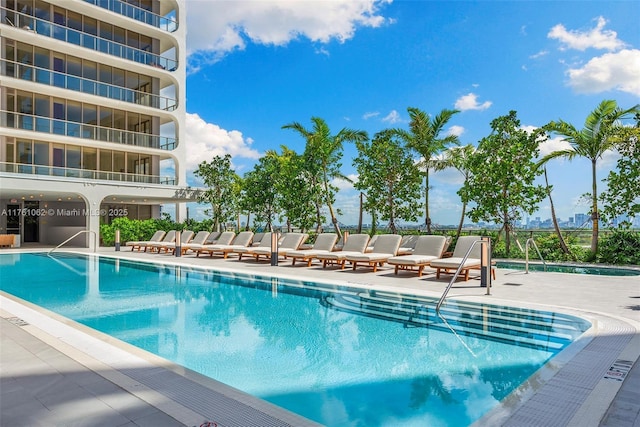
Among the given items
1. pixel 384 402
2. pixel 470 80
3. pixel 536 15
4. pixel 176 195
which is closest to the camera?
pixel 384 402

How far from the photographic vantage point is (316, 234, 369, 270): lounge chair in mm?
13379

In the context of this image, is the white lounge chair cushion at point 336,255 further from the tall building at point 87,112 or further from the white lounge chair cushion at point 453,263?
the tall building at point 87,112

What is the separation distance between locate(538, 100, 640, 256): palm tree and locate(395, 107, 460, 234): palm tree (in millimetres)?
4966

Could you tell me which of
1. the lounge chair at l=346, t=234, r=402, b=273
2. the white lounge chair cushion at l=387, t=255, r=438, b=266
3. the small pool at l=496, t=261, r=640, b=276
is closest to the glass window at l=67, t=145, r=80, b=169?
the lounge chair at l=346, t=234, r=402, b=273

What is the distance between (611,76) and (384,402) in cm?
1806

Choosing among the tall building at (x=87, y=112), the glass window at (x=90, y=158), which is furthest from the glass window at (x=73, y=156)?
the glass window at (x=90, y=158)

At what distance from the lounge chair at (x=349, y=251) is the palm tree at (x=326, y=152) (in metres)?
7.29

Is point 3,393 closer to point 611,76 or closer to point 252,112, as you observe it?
point 611,76

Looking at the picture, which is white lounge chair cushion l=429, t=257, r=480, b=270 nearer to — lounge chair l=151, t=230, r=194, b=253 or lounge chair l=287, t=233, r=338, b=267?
lounge chair l=287, t=233, r=338, b=267

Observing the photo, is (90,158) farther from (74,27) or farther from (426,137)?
(426,137)

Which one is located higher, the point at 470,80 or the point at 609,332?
the point at 470,80

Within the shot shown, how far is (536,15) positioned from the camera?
655 inches

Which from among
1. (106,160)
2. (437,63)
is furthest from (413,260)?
(106,160)

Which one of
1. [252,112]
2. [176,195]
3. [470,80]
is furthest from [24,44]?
[470,80]
